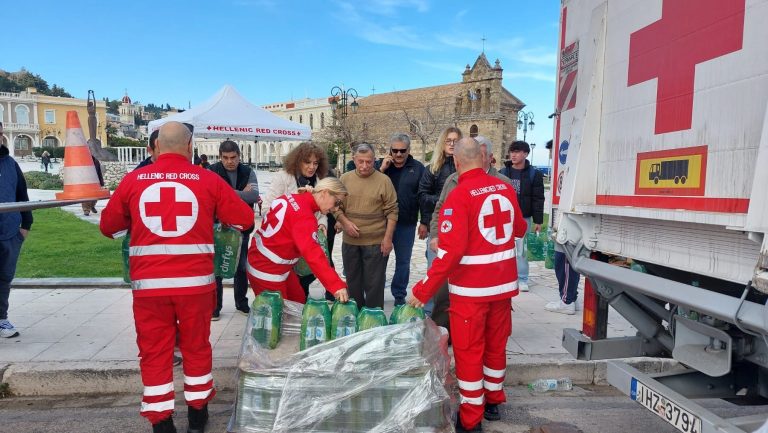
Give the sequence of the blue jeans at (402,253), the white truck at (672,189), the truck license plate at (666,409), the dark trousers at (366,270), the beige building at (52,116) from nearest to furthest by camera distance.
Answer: the white truck at (672,189), the truck license plate at (666,409), the dark trousers at (366,270), the blue jeans at (402,253), the beige building at (52,116)

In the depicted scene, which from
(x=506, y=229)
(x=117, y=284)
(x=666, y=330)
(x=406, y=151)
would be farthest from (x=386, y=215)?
(x=117, y=284)

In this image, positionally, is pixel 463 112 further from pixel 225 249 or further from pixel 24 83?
pixel 24 83

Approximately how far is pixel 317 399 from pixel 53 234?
1189cm

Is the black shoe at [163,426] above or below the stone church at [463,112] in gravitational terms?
Answer: below

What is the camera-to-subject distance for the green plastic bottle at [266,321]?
3.36 meters

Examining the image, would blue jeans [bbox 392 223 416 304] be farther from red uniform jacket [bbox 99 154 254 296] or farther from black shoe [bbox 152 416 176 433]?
black shoe [bbox 152 416 176 433]

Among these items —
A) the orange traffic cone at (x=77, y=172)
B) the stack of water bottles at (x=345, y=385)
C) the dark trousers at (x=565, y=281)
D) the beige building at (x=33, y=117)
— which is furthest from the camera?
the beige building at (x=33, y=117)

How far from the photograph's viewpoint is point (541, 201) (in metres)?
6.56

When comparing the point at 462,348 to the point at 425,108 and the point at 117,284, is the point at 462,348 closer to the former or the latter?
the point at 117,284

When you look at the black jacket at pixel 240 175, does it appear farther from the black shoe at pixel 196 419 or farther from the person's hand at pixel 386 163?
the black shoe at pixel 196 419

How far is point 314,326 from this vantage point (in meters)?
3.29

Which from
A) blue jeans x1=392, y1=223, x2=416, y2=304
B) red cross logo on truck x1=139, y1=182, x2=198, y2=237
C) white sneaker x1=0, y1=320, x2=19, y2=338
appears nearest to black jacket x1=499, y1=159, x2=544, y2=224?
blue jeans x1=392, y1=223, x2=416, y2=304

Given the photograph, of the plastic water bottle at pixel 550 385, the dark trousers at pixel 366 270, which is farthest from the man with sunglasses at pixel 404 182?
the plastic water bottle at pixel 550 385

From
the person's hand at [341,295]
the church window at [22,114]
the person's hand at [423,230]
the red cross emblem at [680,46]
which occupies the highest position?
the church window at [22,114]
